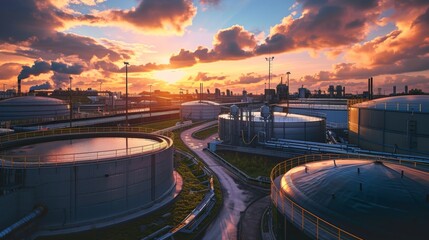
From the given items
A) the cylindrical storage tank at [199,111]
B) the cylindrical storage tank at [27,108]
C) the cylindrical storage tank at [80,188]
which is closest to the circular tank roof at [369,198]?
the cylindrical storage tank at [80,188]

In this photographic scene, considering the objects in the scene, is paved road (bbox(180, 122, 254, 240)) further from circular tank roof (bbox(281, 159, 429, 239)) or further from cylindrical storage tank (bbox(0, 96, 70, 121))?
cylindrical storage tank (bbox(0, 96, 70, 121))

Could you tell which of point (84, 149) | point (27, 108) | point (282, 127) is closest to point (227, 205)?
point (84, 149)

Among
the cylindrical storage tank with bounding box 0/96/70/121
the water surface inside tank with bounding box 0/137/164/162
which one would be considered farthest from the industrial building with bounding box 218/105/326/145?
the cylindrical storage tank with bounding box 0/96/70/121

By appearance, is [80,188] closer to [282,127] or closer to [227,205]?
[227,205]

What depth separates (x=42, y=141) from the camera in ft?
113

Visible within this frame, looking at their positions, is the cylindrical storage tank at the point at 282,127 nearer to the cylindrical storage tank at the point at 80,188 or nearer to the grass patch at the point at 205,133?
the grass patch at the point at 205,133

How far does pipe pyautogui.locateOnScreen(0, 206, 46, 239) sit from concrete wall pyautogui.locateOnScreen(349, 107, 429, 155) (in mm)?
36867

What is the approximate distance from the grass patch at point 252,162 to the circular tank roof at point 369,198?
17628 millimetres

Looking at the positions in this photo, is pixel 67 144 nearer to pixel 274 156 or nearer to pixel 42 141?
pixel 42 141

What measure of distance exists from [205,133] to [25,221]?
49.8m

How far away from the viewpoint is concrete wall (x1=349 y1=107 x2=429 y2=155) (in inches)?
1171

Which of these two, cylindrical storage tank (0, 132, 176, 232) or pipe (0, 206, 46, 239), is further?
cylindrical storage tank (0, 132, 176, 232)

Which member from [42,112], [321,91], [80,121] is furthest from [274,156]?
[321,91]

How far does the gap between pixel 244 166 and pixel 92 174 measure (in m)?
22.9
